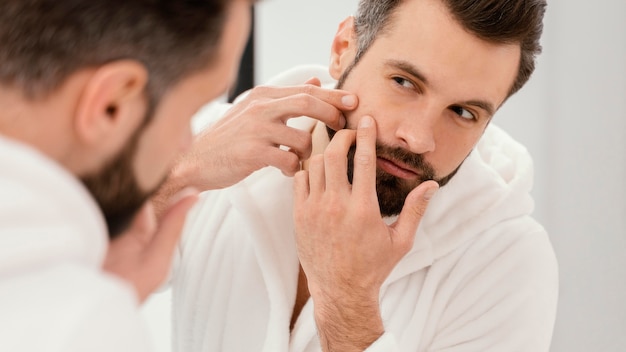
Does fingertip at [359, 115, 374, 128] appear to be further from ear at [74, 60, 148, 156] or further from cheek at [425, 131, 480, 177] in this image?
ear at [74, 60, 148, 156]

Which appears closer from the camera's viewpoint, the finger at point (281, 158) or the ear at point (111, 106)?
the ear at point (111, 106)

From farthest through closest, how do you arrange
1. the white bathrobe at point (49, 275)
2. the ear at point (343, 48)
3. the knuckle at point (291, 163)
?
the ear at point (343, 48) < the knuckle at point (291, 163) < the white bathrobe at point (49, 275)

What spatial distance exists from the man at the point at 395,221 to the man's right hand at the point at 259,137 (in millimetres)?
16

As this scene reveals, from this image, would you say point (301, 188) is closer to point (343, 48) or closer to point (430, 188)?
point (430, 188)

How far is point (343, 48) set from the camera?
4.82 feet

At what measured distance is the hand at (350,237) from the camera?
121 cm

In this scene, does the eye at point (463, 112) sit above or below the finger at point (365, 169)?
above

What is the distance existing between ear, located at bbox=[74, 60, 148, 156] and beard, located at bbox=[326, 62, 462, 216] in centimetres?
67

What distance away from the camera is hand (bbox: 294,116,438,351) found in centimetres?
121

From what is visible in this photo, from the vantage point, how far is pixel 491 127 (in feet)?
5.58

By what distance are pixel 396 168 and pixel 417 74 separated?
150 millimetres

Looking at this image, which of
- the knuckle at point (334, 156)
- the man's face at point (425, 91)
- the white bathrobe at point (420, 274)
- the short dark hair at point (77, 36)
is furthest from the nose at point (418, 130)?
the short dark hair at point (77, 36)

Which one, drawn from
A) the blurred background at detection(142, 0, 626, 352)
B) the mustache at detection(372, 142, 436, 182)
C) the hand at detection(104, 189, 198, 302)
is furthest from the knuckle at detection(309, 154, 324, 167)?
the blurred background at detection(142, 0, 626, 352)

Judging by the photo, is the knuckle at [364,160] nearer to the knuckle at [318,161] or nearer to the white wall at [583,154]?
the knuckle at [318,161]
